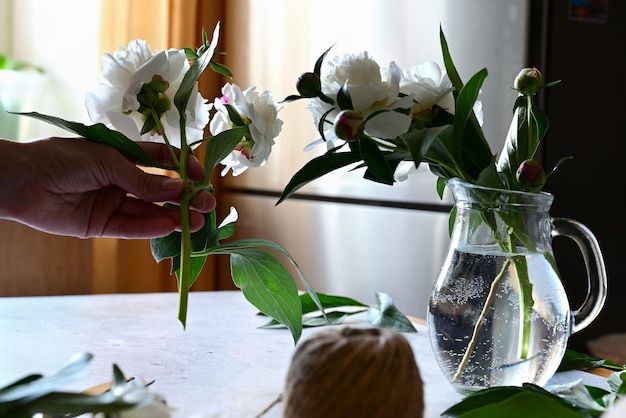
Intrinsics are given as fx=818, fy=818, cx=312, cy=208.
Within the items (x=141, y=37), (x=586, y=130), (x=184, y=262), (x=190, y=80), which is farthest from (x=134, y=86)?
(x=141, y=37)

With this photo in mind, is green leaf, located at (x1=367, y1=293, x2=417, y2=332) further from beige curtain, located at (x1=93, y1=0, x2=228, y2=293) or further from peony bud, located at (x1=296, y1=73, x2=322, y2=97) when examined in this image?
beige curtain, located at (x1=93, y1=0, x2=228, y2=293)

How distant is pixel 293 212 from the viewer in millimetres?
2371

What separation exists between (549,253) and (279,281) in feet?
0.89

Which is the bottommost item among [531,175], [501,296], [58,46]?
[501,296]

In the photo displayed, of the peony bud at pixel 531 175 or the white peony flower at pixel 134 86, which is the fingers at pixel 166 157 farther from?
the peony bud at pixel 531 175

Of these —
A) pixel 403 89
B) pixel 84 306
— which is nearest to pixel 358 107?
pixel 403 89

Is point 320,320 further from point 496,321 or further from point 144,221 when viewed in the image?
point 496,321

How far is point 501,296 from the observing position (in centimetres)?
72

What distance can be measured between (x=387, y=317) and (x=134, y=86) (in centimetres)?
52

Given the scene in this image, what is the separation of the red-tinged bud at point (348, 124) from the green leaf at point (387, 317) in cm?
50

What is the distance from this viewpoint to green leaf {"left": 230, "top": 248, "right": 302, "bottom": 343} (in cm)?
84

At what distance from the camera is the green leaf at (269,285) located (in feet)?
2.76

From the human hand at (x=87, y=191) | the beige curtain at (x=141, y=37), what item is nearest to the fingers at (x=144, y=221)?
the human hand at (x=87, y=191)

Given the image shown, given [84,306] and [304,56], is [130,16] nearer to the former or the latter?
[304,56]
